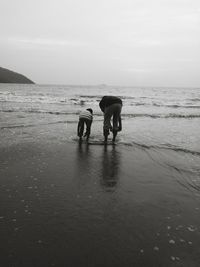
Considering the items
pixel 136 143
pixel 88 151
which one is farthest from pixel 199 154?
pixel 88 151

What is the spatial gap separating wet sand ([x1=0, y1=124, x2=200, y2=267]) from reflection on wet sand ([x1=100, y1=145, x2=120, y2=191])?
0.08ft

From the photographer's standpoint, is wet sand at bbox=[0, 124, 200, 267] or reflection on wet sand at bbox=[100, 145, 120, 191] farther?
reflection on wet sand at bbox=[100, 145, 120, 191]

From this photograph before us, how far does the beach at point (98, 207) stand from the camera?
3.55 metres

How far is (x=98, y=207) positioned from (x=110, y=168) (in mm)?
2499

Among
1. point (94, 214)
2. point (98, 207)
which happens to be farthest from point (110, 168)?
point (94, 214)

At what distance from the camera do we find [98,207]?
4840mm

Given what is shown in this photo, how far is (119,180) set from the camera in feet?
20.8

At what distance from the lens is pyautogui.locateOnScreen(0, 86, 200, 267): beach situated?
11.6 ft

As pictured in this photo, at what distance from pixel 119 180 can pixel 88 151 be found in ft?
9.35

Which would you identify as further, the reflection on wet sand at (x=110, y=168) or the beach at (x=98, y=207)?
the reflection on wet sand at (x=110, y=168)

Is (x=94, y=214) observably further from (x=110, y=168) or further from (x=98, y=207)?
(x=110, y=168)

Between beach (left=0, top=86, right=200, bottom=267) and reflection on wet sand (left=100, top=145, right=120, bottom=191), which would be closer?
beach (left=0, top=86, right=200, bottom=267)

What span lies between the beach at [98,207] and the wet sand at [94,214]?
0.04ft

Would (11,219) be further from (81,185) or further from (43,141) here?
(43,141)
